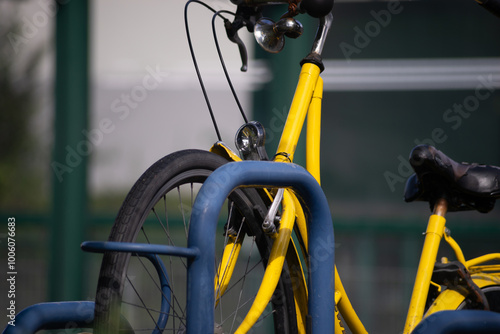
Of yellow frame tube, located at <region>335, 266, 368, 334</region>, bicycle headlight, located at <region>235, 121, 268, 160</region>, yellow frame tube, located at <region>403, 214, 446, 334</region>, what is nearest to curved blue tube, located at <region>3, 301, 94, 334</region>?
bicycle headlight, located at <region>235, 121, 268, 160</region>

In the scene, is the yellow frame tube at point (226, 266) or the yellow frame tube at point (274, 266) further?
the yellow frame tube at point (226, 266)

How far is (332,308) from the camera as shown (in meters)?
1.59

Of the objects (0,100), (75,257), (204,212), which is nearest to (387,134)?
(75,257)

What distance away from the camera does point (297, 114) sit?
77.2 inches

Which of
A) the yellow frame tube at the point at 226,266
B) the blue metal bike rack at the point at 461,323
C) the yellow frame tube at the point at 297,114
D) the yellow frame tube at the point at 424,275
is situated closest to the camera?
the blue metal bike rack at the point at 461,323

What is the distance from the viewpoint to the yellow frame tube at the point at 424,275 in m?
2.18

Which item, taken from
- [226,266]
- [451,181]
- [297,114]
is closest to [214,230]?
[226,266]

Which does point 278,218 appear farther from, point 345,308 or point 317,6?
point 317,6

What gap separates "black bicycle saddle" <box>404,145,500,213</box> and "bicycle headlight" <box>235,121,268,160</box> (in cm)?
61

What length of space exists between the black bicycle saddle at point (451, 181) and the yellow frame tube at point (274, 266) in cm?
62

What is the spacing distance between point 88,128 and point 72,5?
2.20ft

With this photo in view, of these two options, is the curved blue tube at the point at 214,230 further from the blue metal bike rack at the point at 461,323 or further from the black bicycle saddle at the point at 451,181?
the black bicycle saddle at the point at 451,181

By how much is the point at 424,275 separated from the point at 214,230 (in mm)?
1128

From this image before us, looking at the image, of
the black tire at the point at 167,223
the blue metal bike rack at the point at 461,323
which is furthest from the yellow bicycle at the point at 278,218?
the blue metal bike rack at the point at 461,323
